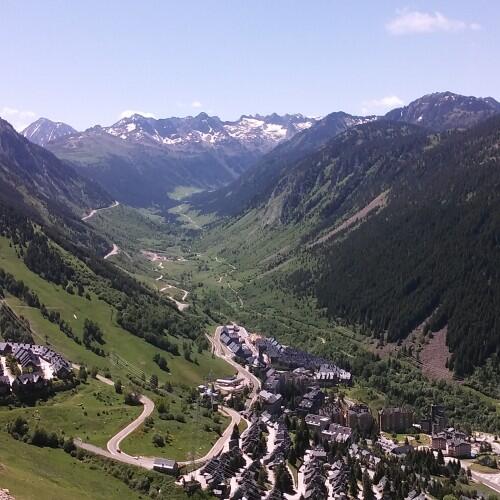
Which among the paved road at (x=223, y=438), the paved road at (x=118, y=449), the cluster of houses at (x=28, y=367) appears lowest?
the paved road at (x=118, y=449)

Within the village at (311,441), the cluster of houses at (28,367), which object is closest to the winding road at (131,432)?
the village at (311,441)

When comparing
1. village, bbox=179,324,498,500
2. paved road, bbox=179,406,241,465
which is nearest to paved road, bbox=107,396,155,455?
paved road, bbox=179,406,241,465

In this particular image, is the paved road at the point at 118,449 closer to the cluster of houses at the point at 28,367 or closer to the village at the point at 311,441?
the village at the point at 311,441

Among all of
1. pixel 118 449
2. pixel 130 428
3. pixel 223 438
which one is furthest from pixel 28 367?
pixel 223 438

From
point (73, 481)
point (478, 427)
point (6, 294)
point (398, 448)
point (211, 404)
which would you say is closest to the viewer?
point (73, 481)

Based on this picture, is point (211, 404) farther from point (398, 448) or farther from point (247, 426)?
point (398, 448)

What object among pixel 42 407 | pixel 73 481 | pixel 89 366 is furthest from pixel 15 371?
pixel 73 481
